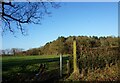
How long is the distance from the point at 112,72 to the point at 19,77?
4.71m

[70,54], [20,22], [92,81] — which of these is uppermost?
[20,22]

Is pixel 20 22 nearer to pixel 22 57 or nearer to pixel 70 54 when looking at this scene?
pixel 70 54

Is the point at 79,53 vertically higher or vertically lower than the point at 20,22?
lower

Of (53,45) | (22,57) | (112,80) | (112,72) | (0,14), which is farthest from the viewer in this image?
(22,57)

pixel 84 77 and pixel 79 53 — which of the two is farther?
pixel 79 53

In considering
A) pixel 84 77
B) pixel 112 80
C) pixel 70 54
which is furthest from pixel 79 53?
pixel 112 80

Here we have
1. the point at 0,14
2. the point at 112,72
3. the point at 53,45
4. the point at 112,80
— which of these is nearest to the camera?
the point at 112,80

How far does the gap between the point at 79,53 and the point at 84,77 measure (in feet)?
6.67

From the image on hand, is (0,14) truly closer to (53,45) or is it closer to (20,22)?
(20,22)

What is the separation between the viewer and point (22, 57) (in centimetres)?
3212

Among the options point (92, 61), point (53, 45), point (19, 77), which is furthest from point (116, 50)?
point (53, 45)

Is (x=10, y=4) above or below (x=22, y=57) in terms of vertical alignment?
above

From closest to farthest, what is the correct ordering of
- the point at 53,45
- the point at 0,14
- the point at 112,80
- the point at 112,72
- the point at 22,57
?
the point at 112,80 < the point at 112,72 < the point at 0,14 < the point at 53,45 < the point at 22,57

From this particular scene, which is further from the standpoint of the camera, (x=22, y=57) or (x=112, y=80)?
(x=22, y=57)
